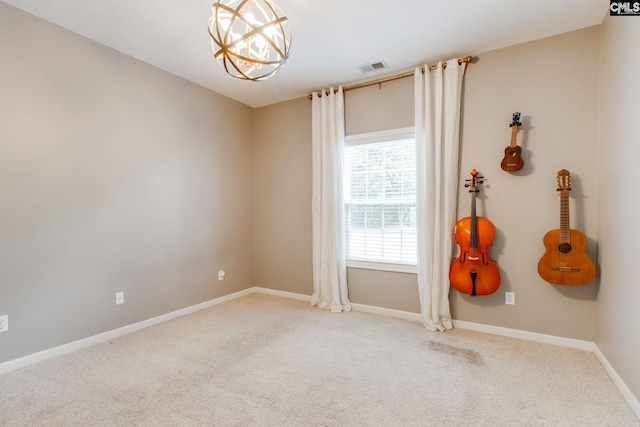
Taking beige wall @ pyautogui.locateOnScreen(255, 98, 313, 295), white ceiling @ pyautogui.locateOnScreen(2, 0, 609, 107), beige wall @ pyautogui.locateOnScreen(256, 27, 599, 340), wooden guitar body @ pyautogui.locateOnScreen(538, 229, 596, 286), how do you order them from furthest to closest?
beige wall @ pyautogui.locateOnScreen(255, 98, 313, 295) → beige wall @ pyautogui.locateOnScreen(256, 27, 599, 340) → wooden guitar body @ pyautogui.locateOnScreen(538, 229, 596, 286) → white ceiling @ pyautogui.locateOnScreen(2, 0, 609, 107)

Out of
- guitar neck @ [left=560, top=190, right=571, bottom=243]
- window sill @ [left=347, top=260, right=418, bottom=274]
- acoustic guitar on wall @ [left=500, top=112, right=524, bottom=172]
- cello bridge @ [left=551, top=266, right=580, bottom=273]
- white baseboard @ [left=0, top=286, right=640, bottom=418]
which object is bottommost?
white baseboard @ [left=0, top=286, right=640, bottom=418]

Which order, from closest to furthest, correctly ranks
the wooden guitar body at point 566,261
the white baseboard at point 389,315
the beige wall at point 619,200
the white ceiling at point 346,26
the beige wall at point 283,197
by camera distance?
1. the beige wall at point 619,200
2. the white baseboard at point 389,315
3. the white ceiling at point 346,26
4. the wooden guitar body at point 566,261
5. the beige wall at point 283,197

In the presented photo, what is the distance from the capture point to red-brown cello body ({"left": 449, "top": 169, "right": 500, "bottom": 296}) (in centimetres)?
274

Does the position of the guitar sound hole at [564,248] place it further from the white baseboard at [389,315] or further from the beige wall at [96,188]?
the beige wall at [96,188]

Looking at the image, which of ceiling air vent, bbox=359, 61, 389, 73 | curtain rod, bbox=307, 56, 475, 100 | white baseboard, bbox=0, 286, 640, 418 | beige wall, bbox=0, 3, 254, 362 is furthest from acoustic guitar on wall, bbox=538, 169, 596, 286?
beige wall, bbox=0, 3, 254, 362

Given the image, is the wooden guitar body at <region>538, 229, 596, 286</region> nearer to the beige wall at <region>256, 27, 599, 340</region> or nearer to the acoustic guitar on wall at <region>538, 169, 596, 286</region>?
the acoustic guitar on wall at <region>538, 169, 596, 286</region>

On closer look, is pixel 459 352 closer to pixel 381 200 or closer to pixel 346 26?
pixel 381 200

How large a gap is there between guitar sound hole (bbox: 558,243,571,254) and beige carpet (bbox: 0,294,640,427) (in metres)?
0.84

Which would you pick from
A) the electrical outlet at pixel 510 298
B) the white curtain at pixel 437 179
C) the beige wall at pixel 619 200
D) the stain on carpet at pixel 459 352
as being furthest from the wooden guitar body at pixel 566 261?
the stain on carpet at pixel 459 352

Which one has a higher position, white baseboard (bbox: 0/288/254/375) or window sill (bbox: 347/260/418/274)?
window sill (bbox: 347/260/418/274)

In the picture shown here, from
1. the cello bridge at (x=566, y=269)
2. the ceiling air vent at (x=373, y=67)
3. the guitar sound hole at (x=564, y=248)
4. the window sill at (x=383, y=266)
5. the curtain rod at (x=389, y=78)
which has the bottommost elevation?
the window sill at (x=383, y=266)

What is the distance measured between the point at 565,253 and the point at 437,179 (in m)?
1.19

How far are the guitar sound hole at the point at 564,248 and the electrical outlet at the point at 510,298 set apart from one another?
1.94 feet

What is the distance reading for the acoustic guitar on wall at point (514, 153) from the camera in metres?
2.69
